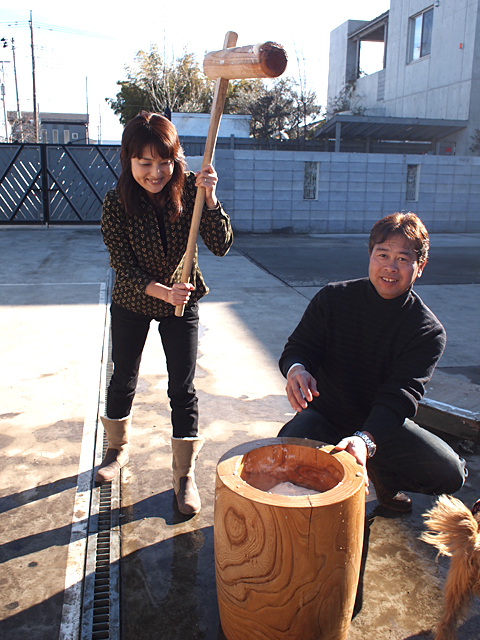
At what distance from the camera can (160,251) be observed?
7.54 feet

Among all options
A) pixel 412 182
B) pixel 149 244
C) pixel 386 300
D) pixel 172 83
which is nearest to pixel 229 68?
pixel 149 244

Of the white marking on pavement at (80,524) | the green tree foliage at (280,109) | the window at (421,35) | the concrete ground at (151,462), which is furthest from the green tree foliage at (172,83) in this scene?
the white marking on pavement at (80,524)

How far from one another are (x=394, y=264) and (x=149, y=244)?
1.00m

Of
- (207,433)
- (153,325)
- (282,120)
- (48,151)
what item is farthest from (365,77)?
(207,433)

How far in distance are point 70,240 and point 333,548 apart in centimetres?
1060

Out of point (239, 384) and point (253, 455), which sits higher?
point (253, 455)

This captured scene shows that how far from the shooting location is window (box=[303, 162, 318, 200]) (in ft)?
42.9

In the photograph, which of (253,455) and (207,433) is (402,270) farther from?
(207,433)

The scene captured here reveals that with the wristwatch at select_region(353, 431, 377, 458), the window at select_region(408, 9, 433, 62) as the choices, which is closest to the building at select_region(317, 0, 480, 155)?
the window at select_region(408, 9, 433, 62)

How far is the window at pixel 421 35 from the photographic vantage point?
61.7 feet

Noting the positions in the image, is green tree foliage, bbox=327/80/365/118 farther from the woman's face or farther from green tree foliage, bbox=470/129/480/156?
the woman's face

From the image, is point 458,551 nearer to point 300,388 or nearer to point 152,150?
point 300,388

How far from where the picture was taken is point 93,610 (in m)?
1.81

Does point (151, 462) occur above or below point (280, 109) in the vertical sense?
below
